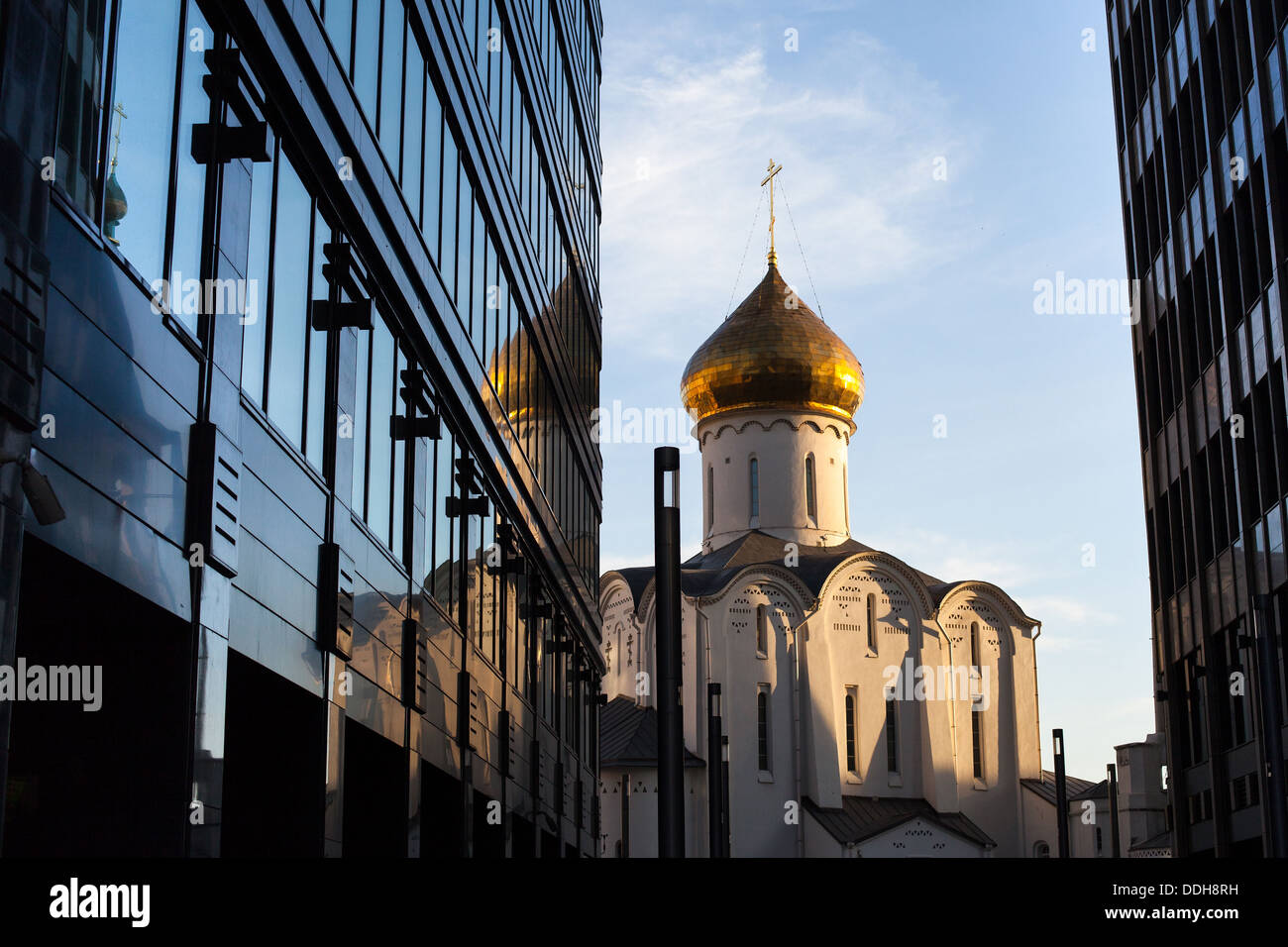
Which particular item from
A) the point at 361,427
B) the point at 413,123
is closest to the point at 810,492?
the point at 413,123

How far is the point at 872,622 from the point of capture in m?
53.1

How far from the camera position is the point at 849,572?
5294 centimetres


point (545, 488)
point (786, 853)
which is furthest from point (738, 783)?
point (545, 488)

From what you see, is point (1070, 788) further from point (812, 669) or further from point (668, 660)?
point (668, 660)

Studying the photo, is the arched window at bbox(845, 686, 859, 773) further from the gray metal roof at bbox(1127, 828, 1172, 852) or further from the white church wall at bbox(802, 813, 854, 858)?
the gray metal roof at bbox(1127, 828, 1172, 852)

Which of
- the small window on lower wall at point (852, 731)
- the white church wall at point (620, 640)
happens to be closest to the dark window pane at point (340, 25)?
the small window on lower wall at point (852, 731)

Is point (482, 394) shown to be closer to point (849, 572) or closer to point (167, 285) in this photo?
point (167, 285)

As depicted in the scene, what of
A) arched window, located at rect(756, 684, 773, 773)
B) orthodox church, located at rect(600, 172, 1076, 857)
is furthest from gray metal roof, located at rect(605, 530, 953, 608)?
arched window, located at rect(756, 684, 773, 773)

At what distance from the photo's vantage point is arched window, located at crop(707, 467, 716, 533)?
193 ft

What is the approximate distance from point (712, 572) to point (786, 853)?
9597 mm

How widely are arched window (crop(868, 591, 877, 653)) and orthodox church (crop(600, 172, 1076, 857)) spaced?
7 centimetres

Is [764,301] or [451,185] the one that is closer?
[451,185]

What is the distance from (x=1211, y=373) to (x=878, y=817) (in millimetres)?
24897

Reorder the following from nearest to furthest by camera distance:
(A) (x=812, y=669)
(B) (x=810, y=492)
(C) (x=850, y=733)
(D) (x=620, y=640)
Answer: (A) (x=812, y=669) → (C) (x=850, y=733) → (D) (x=620, y=640) → (B) (x=810, y=492)
